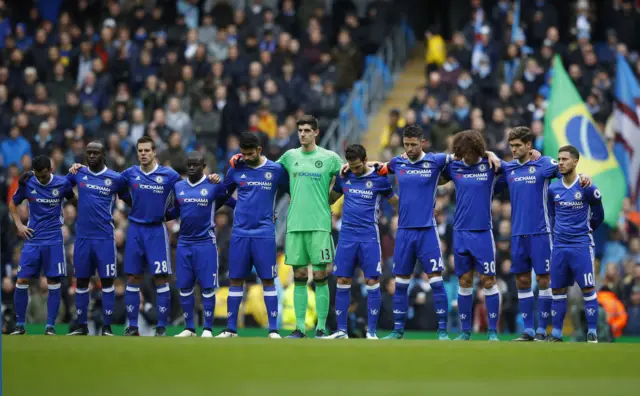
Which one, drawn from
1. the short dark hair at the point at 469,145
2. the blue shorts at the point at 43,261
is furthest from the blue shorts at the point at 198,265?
the short dark hair at the point at 469,145

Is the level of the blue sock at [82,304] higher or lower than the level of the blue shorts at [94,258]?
lower

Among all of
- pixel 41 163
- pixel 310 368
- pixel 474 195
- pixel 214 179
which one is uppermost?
pixel 41 163

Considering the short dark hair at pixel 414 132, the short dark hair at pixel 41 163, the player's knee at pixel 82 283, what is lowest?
the player's knee at pixel 82 283

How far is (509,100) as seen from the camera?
25375 mm

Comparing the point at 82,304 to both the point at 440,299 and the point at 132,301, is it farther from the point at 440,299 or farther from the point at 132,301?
the point at 440,299

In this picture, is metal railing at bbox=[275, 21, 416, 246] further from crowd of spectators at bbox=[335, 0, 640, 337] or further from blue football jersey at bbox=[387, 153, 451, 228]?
blue football jersey at bbox=[387, 153, 451, 228]

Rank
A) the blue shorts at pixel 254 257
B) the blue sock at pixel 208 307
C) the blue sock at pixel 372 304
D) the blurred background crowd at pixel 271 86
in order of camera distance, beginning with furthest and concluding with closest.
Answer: the blurred background crowd at pixel 271 86 → the blue sock at pixel 208 307 → the blue shorts at pixel 254 257 → the blue sock at pixel 372 304

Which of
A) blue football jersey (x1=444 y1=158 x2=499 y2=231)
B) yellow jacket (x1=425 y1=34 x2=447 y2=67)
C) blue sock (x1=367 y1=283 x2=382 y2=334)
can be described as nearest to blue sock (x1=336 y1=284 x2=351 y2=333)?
blue sock (x1=367 y1=283 x2=382 y2=334)

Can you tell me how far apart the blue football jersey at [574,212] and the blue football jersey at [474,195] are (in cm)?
89

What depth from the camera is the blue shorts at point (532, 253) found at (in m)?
16.1

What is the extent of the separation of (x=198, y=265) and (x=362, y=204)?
92.1 inches

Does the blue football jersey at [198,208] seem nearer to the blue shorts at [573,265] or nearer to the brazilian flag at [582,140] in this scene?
the blue shorts at [573,265]

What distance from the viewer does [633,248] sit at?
22.8 meters

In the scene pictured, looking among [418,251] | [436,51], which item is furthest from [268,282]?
[436,51]
